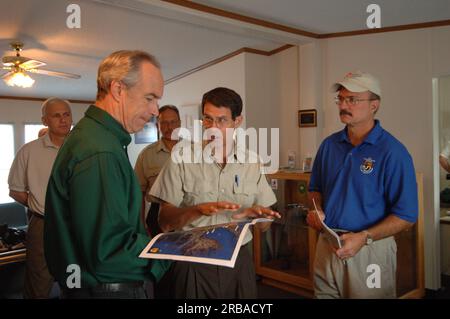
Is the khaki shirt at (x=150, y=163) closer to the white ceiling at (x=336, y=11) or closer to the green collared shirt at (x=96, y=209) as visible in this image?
the white ceiling at (x=336, y=11)

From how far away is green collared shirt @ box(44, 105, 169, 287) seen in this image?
35.2 inches

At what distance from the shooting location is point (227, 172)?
161 cm

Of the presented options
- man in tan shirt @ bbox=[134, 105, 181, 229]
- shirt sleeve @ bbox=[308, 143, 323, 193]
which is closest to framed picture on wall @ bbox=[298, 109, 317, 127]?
man in tan shirt @ bbox=[134, 105, 181, 229]

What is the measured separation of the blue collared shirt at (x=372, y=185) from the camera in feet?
5.00

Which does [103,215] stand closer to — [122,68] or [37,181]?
[122,68]

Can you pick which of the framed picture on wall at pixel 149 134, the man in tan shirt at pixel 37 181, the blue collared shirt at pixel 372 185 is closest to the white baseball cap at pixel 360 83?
the blue collared shirt at pixel 372 185

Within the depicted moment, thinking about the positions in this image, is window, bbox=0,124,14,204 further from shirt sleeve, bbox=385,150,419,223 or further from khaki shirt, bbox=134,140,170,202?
shirt sleeve, bbox=385,150,419,223

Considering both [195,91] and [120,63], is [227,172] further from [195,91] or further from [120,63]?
[195,91]

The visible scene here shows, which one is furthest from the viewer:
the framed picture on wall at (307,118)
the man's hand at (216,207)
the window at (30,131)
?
the window at (30,131)

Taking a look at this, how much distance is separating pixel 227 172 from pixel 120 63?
2.46ft

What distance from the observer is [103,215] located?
891 millimetres

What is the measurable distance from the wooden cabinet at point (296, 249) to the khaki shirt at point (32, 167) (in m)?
1.97

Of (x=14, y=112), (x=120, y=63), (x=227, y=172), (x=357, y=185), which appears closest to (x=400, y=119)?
(x=357, y=185)
